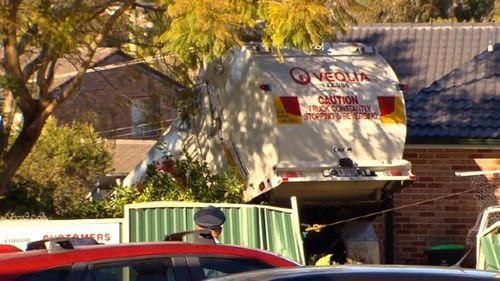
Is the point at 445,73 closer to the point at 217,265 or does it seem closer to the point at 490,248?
the point at 490,248

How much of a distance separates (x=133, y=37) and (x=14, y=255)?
9.72m

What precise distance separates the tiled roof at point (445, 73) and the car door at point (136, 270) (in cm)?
1070

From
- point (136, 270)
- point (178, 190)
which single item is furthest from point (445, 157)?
point (136, 270)

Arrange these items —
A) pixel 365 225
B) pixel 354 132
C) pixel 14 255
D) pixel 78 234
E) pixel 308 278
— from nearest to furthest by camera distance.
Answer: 1. pixel 308 278
2. pixel 14 255
3. pixel 78 234
4. pixel 354 132
5. pixel 365 225

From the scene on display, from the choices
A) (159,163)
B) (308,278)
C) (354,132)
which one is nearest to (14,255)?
(308,278)

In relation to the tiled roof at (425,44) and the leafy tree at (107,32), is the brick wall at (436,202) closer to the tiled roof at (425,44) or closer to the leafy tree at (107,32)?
the tiled roof at (425,44)

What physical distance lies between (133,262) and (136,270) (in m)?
0.05

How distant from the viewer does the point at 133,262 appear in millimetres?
6688

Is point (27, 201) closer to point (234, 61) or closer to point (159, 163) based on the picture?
point (159, 163)

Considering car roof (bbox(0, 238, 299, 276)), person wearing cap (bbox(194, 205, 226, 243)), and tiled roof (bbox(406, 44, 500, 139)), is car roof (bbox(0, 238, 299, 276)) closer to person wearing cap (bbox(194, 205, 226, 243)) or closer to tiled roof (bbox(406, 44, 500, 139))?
person wearing cap (bbox(194, 205, 226, 243))

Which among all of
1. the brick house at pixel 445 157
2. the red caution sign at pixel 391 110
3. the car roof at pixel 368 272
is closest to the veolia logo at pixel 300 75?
the red caution sign at pixel 391 110

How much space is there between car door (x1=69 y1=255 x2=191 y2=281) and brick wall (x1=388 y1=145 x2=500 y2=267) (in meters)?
10.9

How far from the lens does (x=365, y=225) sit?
1518cm

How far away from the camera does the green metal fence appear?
12.0 metres
